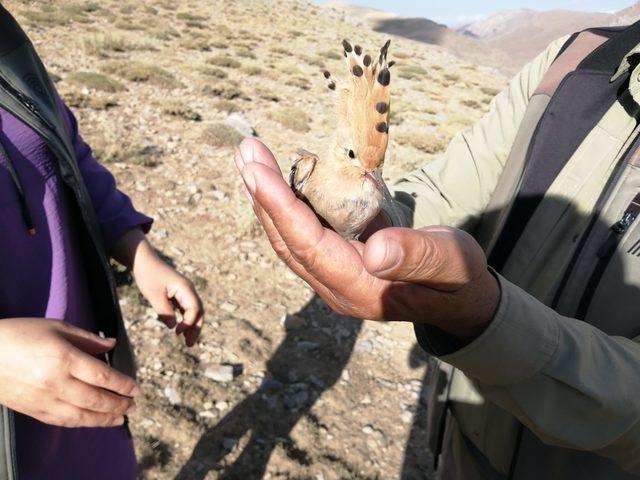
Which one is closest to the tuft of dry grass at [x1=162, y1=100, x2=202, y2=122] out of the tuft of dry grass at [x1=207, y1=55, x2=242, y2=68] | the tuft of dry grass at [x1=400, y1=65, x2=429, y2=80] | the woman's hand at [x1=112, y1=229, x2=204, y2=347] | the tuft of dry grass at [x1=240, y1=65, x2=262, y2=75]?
the tuft of dry grass at [x1=240, y1=65, x2=262, y2=75]

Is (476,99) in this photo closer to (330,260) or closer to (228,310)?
(228,310)

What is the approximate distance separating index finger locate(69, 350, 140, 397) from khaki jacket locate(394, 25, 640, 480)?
0.83 m

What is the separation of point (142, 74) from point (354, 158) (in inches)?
422

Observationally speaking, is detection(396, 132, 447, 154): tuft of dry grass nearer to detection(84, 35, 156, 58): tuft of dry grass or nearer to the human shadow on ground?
the human shadow on ground

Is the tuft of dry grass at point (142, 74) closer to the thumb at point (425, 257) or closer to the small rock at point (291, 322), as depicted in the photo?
the small rock at point (291, 322)

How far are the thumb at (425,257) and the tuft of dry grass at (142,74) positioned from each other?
10.7m

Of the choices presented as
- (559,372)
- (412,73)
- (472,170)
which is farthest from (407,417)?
(412,73)

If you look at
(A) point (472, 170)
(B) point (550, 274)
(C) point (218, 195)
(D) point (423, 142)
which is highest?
(A) point (472, 170)

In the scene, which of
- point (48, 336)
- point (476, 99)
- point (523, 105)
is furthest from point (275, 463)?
point (476, 99)

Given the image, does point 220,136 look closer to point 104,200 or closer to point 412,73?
point 104,200

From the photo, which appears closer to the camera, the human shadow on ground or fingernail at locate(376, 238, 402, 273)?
fingernail at locate(376, 238, 402, 273)

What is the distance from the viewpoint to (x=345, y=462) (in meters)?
3.25

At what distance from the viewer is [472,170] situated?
6.34ft

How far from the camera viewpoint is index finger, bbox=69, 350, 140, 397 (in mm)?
1115
